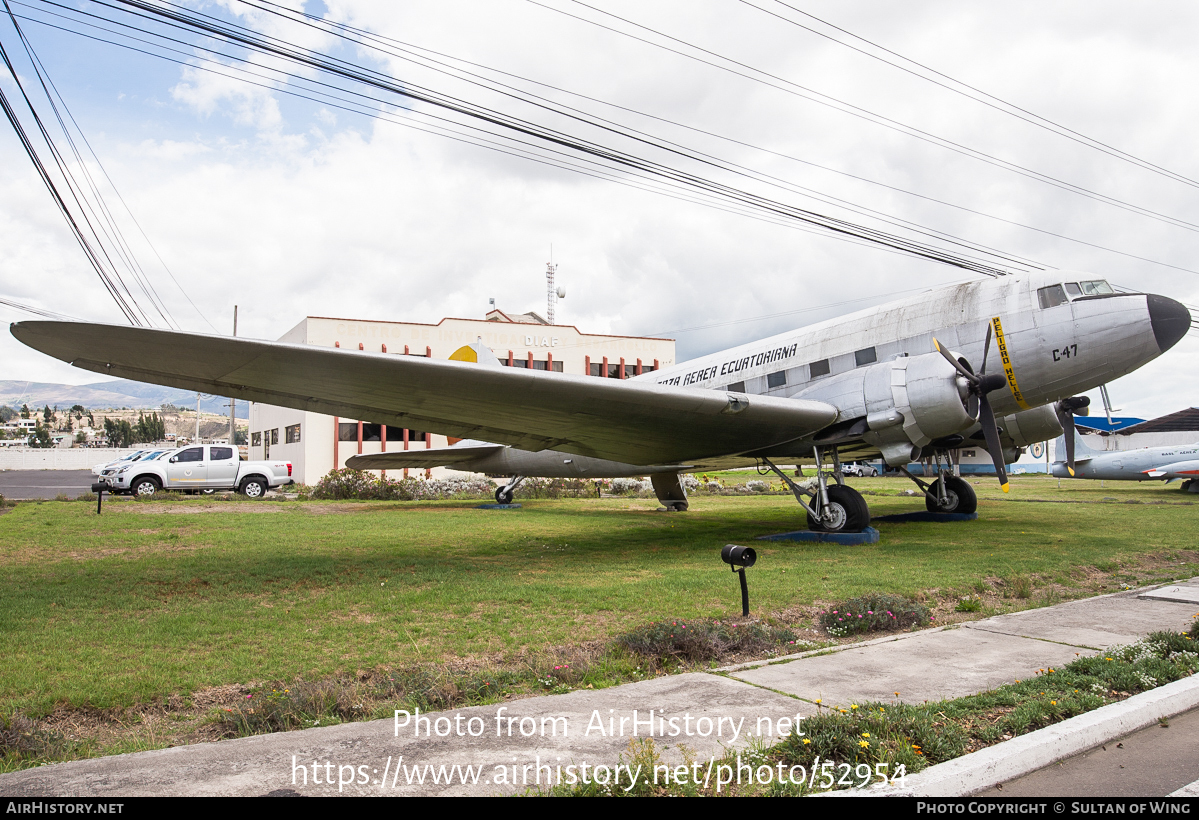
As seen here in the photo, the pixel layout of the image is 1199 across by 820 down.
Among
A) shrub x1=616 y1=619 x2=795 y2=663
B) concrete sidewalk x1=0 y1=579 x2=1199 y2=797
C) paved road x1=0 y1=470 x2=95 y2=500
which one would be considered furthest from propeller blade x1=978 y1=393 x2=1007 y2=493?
paved road x1=0 y1=470 x2=95 y2=500

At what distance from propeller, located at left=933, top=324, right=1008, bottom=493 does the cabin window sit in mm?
1039

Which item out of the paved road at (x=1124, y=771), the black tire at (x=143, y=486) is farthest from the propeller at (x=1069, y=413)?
the black tire at (x=143, y=486)

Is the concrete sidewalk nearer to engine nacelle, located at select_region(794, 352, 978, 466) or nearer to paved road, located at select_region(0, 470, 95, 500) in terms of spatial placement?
engine nacelle, located at select_region(794, 352, 978, 466)

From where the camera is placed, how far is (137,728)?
4141mm

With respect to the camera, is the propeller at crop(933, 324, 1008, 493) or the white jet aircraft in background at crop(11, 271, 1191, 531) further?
the propeller at crop(933, 324, 1008, 493)

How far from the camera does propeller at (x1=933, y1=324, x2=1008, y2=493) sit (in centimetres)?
1111

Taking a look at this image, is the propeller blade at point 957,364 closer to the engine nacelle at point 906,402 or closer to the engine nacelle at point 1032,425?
the engine nacelle at point 906,402

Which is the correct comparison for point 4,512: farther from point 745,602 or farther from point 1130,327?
point 1130,327

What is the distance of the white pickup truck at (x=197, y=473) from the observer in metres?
24.7

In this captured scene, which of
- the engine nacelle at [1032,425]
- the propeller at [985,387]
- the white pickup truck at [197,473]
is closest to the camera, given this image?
the propeller at [985,387]

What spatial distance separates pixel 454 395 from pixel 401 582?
2.59m

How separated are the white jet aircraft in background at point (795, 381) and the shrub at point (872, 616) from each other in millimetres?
4390

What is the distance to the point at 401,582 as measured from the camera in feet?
28.1

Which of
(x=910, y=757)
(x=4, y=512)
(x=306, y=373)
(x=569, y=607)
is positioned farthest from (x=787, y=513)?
(x=4, y=512)
